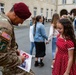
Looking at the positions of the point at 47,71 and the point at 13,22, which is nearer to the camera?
the point at 13,22

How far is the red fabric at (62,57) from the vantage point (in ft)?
12.9

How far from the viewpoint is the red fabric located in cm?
395

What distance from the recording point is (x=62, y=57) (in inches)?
165

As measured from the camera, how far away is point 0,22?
2684mm

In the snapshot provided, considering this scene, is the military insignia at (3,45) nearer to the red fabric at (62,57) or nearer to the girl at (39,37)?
the red fabric at (62,57)

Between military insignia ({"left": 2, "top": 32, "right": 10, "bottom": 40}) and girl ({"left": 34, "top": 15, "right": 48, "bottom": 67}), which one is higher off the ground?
military insignia ({"left": 2, "top": 32, "right": 10, "bottom": 40})

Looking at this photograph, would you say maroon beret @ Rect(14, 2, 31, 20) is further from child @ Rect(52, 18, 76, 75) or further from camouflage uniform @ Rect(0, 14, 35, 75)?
child @ Rect(52, 18, 76, 75)

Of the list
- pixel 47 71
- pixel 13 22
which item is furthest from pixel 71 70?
pixel 47 71

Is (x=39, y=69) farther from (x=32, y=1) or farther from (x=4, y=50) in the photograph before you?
(x=32, y=1)

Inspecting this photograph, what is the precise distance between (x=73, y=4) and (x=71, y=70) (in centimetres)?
5735

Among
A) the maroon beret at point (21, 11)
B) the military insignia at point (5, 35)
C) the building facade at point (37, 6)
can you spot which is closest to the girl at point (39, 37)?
the maroon beret at point (21, 11)

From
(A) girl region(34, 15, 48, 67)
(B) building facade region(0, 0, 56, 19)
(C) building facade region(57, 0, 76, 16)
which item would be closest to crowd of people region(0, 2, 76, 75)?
(A) girl region(34, 15, 48, 67)

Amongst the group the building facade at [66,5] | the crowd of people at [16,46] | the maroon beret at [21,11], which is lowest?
the building facade at [66,5]

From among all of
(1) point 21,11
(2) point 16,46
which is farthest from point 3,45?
(2) point 16,46
